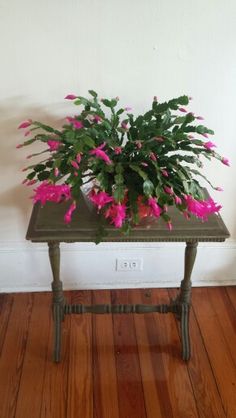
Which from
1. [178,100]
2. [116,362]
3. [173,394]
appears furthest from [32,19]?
[173,394]

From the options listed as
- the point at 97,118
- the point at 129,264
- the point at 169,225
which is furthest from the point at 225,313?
the point at 97,118

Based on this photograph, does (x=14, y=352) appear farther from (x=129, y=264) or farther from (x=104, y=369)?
(x=129, y=264)

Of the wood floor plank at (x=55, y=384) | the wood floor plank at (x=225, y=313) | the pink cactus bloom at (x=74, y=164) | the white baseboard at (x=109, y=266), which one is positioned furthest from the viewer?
the white baseboard at (x=109, y=266)

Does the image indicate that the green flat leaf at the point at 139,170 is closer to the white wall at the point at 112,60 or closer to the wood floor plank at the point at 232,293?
the white wall at the point at 112,60

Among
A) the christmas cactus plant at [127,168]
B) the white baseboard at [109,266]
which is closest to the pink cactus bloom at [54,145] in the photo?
the christmas cactus plant at [127,168]

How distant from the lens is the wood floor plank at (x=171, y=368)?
52.5 inches

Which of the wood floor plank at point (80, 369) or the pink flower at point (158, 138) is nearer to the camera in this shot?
the pink flower at point (158, 138)

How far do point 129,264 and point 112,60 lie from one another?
0.92 m

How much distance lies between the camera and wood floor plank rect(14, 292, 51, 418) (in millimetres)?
1323

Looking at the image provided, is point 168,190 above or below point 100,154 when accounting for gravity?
below

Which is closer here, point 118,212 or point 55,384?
point 118,212

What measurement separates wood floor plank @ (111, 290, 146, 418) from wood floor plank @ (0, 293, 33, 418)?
39 cm

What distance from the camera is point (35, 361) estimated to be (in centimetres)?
148

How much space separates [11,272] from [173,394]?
893mm
